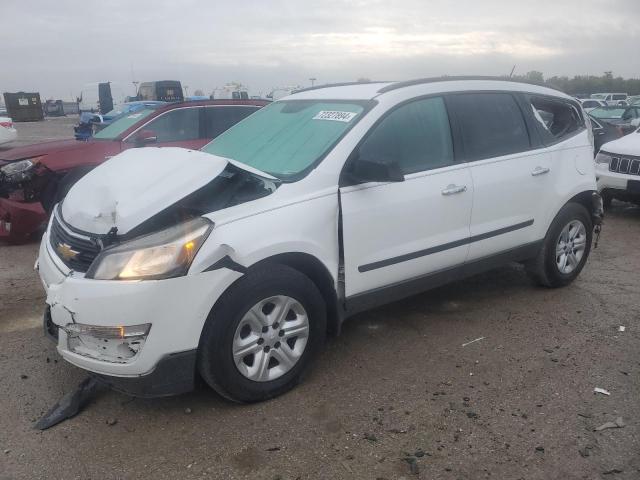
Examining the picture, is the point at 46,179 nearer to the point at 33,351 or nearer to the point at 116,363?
the point at 33,351

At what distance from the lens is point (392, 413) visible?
120 inches

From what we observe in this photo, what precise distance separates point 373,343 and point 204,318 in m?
1.51

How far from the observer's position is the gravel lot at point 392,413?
8.68 feet

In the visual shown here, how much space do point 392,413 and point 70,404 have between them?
178 cm

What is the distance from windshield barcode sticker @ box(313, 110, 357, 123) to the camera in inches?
141

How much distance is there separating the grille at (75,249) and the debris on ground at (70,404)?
23.9 inches

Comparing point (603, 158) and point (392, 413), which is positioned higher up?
point (603, 158)

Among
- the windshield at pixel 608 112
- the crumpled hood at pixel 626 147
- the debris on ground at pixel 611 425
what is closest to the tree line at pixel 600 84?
the windshield at pixel 608 112

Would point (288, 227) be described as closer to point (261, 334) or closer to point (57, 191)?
point (261, 334)

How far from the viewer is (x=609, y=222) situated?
773 centimetres

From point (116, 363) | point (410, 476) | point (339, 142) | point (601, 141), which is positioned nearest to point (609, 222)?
point (601, 141)

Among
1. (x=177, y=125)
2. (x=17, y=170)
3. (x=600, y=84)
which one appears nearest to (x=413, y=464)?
(x=17, y=170)

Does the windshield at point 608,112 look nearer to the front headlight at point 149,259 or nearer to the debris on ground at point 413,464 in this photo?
the debris on ground at point 413,464

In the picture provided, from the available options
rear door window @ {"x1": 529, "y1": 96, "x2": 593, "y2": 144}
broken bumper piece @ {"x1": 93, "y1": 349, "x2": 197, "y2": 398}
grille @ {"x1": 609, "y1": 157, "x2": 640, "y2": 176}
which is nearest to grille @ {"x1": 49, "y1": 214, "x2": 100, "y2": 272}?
broken bumper piece @ {"x1": 93, "y1": 349, "x2": 197, "y2": 398}
